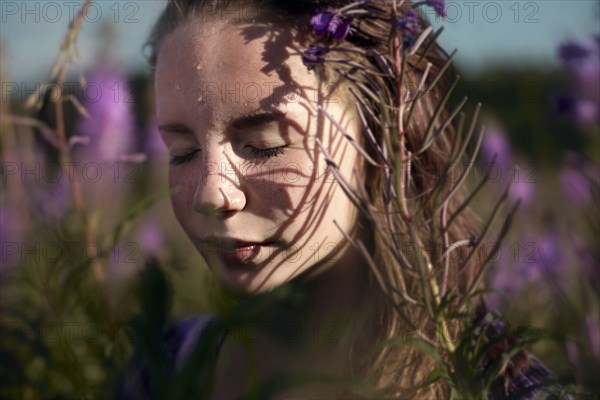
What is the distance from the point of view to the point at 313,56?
1.09 meters

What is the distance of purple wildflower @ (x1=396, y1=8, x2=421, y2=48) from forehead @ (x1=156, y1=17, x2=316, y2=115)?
186 mm

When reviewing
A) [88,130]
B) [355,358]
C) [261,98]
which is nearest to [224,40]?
[261,98]

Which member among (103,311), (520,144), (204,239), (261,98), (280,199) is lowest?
(103,311)

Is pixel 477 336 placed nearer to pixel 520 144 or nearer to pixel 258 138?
pixel 258 138

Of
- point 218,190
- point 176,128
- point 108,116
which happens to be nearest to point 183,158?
point 176,128

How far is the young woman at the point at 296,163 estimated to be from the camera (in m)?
1.16

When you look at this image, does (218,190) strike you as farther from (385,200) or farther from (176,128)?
(385,200)

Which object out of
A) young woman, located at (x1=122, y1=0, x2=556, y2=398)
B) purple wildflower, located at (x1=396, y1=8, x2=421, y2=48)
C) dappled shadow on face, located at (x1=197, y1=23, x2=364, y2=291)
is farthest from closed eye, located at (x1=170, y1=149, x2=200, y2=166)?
purple wildflower, located at (x1=396, y1=8, x2=421, y2=48)

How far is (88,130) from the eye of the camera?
91.2 inches

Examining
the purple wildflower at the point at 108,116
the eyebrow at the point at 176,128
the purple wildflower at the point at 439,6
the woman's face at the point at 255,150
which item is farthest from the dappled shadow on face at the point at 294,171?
the purple wildflower at the point at 108,116

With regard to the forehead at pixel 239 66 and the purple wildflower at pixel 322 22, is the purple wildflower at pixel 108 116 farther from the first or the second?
the purple wildflower at pixel 322 22

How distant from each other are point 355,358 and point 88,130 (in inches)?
51.9

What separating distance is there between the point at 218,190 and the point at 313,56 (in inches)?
8.8

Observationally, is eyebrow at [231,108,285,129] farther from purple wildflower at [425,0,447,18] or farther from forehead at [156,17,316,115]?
purple wildflower at [425,0,447,18]
